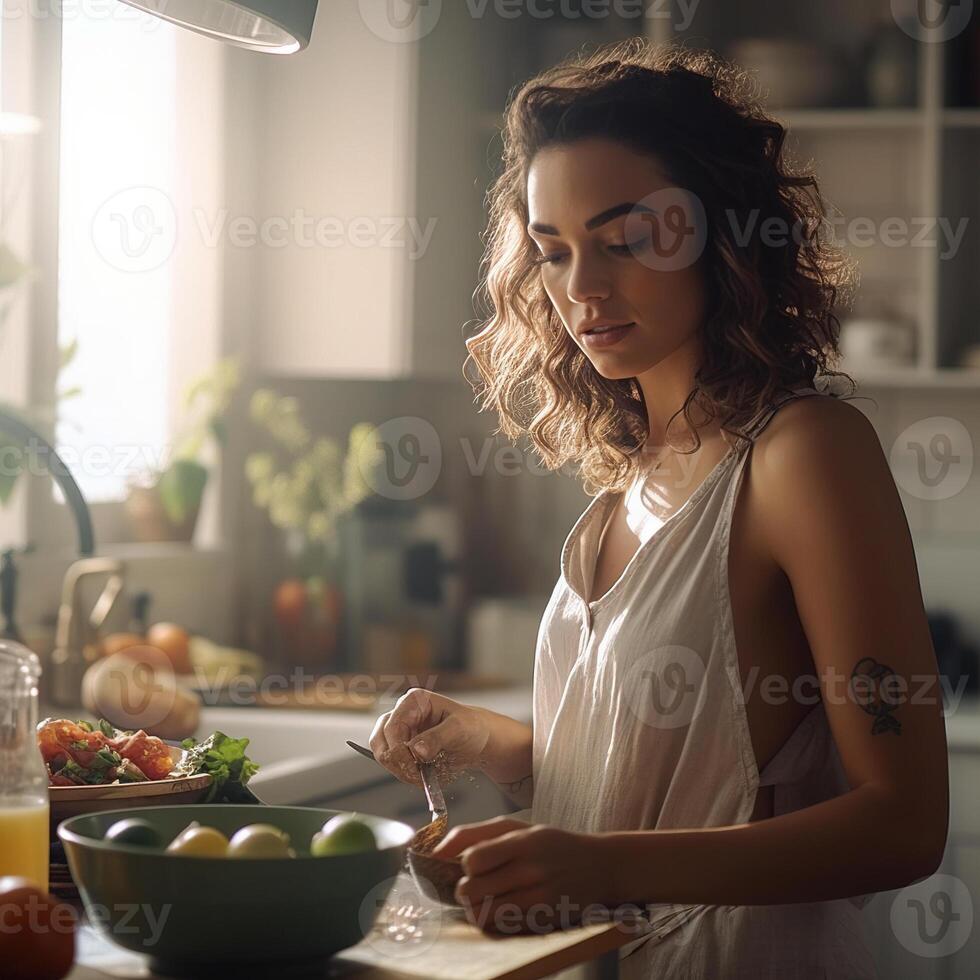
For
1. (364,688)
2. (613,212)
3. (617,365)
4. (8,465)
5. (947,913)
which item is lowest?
(947,913)

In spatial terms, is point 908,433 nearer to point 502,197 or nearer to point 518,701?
point 518,701

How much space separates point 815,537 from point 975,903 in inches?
71.9

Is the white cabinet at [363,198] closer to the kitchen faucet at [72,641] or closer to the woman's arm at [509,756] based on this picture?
the kitchen faucet at [72,641]

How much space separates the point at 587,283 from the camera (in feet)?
3.99

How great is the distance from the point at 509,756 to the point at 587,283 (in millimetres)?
443

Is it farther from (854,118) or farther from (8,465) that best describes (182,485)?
(854,118)

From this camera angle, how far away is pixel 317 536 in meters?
2.91

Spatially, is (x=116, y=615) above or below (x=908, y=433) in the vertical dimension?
below

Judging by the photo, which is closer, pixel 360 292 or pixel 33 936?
pixel 33 936

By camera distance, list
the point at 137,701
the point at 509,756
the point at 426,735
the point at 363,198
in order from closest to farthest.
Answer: the point at 426,735, the point at 509,756, the point at 137,701, the point at 363,198

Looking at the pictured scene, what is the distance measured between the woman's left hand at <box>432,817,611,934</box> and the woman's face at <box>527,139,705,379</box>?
489 mm

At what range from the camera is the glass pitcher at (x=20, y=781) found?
91 centimetres

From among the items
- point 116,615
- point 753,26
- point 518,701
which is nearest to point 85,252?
point 116,615

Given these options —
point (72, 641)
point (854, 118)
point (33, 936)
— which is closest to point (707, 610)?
point (33, 936)
